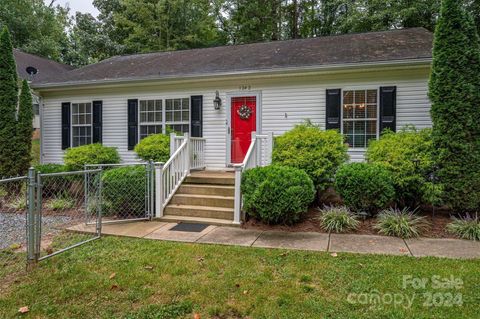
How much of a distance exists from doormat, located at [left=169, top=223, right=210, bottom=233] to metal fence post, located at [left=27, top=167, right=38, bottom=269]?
210cm

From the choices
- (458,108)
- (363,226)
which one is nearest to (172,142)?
(363,226)

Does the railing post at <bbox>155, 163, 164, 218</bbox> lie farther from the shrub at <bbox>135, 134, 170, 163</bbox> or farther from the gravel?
the shrub at <bbox>135, 134, 170, 163</bbox>

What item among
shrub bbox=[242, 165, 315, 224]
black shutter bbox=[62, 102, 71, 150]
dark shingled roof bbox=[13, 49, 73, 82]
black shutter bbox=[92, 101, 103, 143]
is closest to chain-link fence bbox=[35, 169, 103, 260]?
black shutter bbox=[92, 101, 103, 143]

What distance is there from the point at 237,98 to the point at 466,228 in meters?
5.63

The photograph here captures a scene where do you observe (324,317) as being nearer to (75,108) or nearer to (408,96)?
(408,96)

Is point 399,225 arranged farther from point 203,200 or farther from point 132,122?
point 132,122

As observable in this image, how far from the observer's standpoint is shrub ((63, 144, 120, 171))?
27.7 ft

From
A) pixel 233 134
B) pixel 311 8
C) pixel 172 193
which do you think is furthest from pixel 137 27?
pixel 172 193

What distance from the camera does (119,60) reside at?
478 inches

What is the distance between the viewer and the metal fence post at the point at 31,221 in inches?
144

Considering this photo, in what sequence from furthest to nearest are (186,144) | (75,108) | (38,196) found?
(75,108), (186,144), (38,196)

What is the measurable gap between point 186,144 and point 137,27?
597 inches

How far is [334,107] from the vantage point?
7.59m

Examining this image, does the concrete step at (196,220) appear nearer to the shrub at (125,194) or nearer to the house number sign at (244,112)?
the shrub at (125,194)
